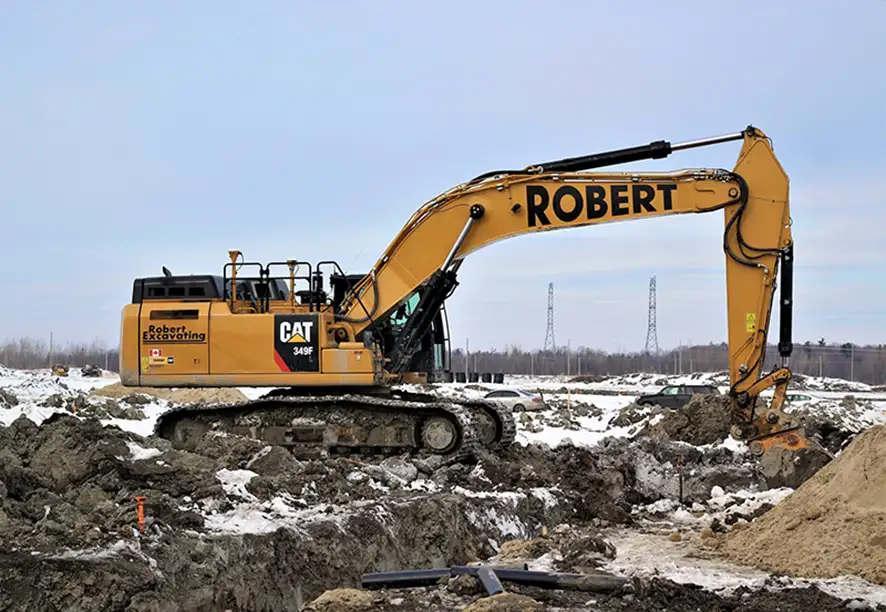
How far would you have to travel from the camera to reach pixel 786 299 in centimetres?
1391

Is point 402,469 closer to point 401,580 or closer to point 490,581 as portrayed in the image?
point 401,580

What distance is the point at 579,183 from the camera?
14.3 meters

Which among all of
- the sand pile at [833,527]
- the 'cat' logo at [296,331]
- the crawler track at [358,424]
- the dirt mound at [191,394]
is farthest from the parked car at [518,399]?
the sand pile at [833,527]

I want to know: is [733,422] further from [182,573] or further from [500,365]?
[500,365]

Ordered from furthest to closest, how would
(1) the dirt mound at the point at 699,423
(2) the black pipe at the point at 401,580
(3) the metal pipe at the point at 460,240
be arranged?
(1) the dirt mound at the point at 699,423, (3) the metal pipe at the point at 460,240, (2) the black pipe at the point at 401,580

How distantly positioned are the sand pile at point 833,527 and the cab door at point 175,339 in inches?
306

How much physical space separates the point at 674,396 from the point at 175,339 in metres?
19.5

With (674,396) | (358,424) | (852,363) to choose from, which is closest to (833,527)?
(358,424)

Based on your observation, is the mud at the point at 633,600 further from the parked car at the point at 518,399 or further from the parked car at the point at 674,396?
the parked car at the point at 518,399

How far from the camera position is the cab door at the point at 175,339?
14.4 metres

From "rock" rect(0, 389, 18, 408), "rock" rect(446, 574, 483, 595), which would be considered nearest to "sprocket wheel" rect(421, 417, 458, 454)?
"rock" rect(446, 574, 483, 595)

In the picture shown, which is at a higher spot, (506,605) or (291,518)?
(291,518)

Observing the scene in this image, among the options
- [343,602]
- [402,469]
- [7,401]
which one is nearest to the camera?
[343,602]

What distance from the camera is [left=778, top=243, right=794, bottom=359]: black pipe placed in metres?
13.8
